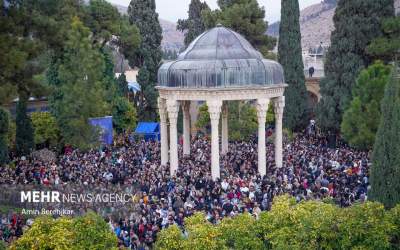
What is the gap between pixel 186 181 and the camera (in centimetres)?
2342

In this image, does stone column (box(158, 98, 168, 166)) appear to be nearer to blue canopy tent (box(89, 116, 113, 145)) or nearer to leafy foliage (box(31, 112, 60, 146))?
blue canopy tent (box(89, 116, 113, 145))

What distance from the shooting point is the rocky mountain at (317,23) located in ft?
433

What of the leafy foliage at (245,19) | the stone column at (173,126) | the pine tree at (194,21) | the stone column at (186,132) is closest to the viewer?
the stone column at (173,126)

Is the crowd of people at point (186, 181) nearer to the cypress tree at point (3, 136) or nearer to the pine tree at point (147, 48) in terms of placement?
the cypress tree at point (3, 136)

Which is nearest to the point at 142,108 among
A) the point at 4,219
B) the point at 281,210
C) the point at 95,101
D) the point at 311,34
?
the point at 95,101

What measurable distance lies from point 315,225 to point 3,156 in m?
20.3

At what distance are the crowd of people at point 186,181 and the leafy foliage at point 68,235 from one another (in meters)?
4.66

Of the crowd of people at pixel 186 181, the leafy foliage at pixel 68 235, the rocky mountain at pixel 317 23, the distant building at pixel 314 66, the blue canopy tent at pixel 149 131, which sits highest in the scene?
the rocky mountain at pixel 317 23

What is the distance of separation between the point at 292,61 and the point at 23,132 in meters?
16.8

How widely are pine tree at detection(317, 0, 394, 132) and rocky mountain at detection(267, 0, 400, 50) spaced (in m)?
93.0

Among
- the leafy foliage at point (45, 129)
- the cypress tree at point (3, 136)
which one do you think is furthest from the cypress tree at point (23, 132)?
the cypress tree at point (3, 136)

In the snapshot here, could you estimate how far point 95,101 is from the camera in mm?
31281

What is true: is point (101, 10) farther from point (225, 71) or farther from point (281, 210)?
point (281, 210)

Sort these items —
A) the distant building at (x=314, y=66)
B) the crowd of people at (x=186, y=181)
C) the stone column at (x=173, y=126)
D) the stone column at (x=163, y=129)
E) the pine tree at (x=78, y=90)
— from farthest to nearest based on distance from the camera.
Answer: the distant building at (x=314, y=66) → the pine tree at (x=78, y=90) → the stone column at (x=163, y=129) → the stone column at (x=173, y=126) → the crowd of people at (x=186, y=181)
